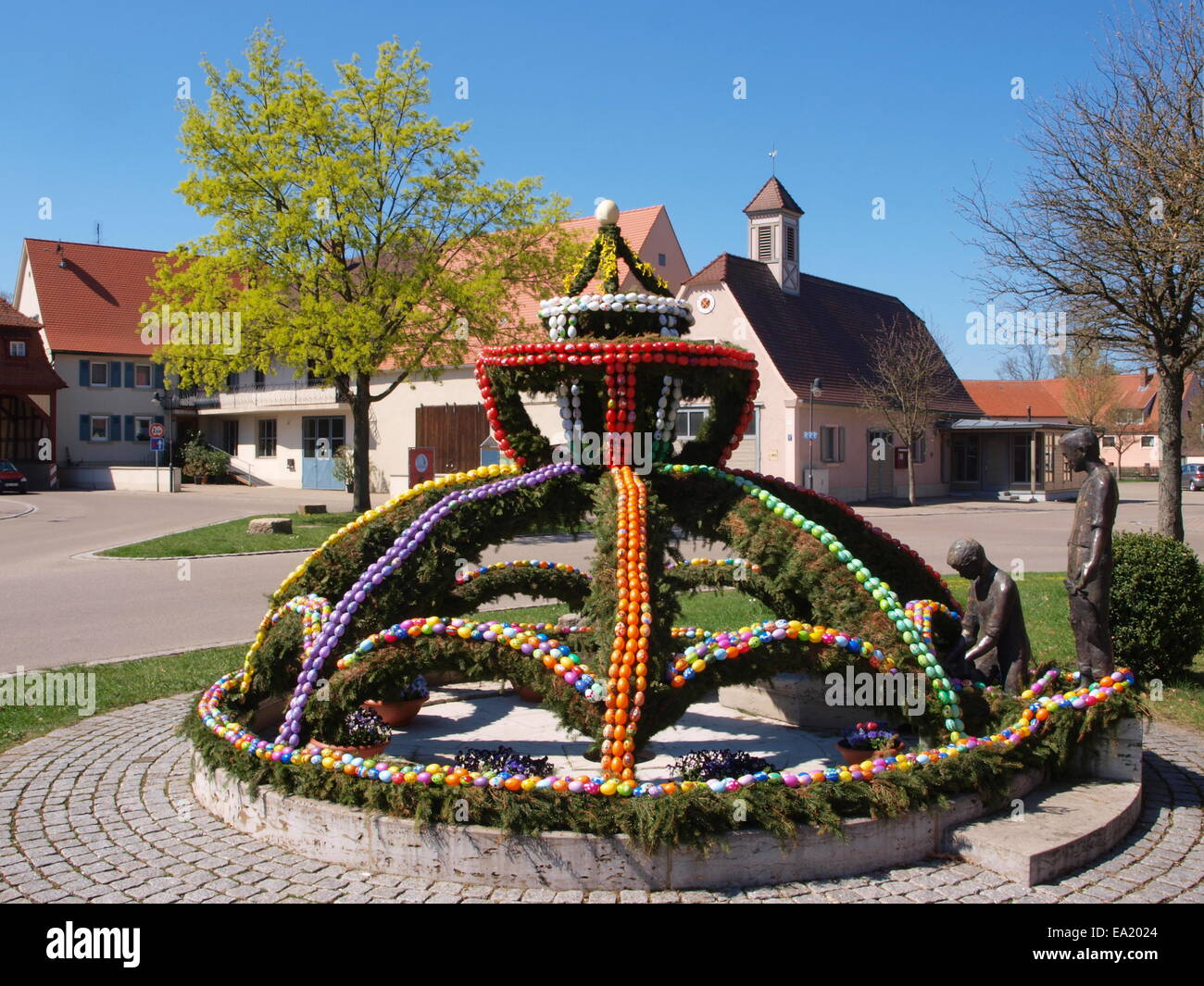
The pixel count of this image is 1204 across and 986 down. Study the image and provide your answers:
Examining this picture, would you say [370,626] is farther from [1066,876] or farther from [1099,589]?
[1099,589]

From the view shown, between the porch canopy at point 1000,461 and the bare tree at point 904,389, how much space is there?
498cm

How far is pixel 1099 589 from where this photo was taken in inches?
262

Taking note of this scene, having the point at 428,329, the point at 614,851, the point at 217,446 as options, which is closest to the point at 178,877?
the point at 614,851

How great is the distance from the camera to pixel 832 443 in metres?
37.3

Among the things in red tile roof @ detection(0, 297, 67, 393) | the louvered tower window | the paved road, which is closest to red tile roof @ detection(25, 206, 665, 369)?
red tile roof @ detection(0, 297, 67, 393)

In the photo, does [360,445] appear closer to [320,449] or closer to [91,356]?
[320,449]

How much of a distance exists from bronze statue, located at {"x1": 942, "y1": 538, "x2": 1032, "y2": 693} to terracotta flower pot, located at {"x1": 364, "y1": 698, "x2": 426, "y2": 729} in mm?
4114

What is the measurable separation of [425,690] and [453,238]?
18731 millimetres

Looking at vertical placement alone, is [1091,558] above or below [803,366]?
below

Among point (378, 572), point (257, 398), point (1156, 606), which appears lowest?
point (1156, 606)

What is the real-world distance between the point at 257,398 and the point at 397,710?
4239 centimetres

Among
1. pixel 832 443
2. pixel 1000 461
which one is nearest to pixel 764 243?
pixel 832 443

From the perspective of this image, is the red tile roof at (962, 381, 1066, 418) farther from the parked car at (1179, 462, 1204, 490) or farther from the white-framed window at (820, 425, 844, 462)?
the white-framed window at (820, 425, 844, 462)

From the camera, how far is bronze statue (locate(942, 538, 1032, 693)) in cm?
681
